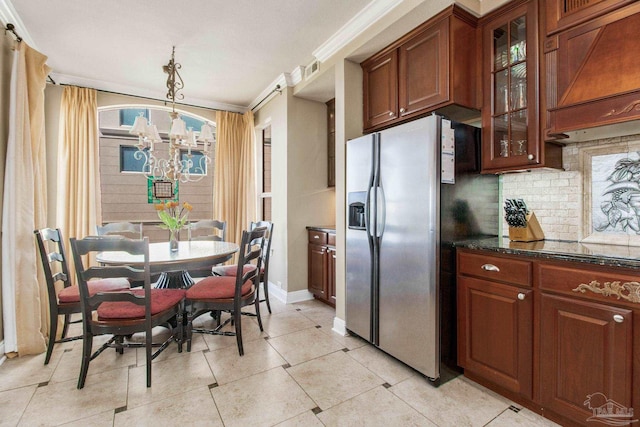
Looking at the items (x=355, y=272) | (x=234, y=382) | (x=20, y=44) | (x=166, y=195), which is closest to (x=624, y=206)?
(x=355, y=272)

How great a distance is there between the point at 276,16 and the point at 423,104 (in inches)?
55.8

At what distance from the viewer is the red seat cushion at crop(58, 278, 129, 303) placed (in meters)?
2.24

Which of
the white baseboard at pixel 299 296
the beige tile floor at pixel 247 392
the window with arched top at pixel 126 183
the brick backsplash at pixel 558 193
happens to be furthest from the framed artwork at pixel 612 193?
the window with arched top at pixel 126 183

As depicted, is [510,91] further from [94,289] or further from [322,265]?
[94,289]

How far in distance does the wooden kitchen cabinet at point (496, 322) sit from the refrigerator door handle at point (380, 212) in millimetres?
582

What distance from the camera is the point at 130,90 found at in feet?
12.9

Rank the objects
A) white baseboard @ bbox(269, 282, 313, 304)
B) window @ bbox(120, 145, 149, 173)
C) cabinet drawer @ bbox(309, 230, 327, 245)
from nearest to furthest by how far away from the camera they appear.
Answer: cabinet drawer @ bbox(309, 230, 327, 245)
white baseboard @ bbox(269, 282, 313, 304)
window @ bbox(120, 145, 149, 173)

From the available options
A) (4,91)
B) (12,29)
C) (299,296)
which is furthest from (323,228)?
(12,29)

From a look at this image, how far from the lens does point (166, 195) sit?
177 inches

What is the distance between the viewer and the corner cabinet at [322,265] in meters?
3.40

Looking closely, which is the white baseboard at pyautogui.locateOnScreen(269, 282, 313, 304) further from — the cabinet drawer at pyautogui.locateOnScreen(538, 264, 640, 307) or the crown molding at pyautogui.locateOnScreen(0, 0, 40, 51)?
the crown molding at pyautogui.locateOnScreen(0, 0, 40, 51)

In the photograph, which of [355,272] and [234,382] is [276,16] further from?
[234,382]

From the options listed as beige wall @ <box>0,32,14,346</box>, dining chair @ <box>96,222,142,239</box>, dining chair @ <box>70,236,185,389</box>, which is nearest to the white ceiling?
beige wall @ <box>0,32,14,346</box>

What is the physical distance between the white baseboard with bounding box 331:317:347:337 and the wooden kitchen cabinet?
3.40ft
